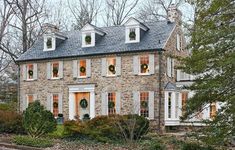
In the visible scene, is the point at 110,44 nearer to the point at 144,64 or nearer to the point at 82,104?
the point at 144,64

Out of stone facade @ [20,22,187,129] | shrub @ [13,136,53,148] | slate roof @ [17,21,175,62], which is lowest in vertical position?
shrub @ [13,136,53,148]

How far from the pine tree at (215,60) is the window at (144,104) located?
13.4 meters

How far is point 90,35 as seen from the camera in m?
26.9

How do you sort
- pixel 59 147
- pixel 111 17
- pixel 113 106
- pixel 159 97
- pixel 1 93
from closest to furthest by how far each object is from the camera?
1. pixel 59 147
2. pixel 159 97
3. pixel 113 106
4. pixel 1 93
5. pixel 111 17

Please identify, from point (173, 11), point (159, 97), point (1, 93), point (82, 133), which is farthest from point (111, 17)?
point (82, 133)

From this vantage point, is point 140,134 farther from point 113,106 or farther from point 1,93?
point 1,93

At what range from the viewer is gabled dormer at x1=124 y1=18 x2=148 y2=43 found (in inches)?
986

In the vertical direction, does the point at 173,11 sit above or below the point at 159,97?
above

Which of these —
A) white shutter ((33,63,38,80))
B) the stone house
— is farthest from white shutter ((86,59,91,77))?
white shutter ((33,63,38,80))

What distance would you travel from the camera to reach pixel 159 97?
23438mm

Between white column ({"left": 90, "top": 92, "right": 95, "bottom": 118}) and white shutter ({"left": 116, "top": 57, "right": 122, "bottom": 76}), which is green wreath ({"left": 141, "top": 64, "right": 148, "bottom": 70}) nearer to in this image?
white shutter ({"left": 116, "top": 57, "right": 122, "bottom": 76})

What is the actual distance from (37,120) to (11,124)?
2.45 metres

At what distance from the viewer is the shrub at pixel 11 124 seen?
19891mm

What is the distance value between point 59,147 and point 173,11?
1391 cm
